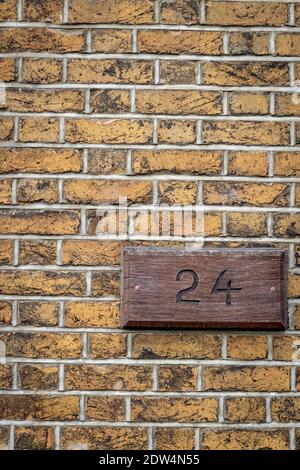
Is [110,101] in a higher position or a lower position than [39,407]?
higher

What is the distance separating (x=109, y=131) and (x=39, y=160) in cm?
22

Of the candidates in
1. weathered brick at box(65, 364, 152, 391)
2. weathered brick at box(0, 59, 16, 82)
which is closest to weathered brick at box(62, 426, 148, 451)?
weathered brick at box(65, 364, 152, 391)

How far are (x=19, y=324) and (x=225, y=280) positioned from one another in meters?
0.61

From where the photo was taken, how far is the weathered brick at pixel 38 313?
2.17 metres

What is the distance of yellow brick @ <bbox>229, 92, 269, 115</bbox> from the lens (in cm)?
223

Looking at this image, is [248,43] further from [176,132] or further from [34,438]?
[34,438]

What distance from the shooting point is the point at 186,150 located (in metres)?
2.22

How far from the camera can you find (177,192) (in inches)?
86.9

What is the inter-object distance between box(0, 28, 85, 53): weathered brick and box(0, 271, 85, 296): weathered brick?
0.67 meters

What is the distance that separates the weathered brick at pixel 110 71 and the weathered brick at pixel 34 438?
102 centimetres

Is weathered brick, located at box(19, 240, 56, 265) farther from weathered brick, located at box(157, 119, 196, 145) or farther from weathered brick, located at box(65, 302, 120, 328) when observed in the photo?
weathered brick, located at box(157, 119, 196, 145)

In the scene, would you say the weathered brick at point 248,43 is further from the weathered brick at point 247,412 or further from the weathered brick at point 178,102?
the weathered brick at point 247,412

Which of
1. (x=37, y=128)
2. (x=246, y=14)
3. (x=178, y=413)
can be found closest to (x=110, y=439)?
(x=178, y=413)

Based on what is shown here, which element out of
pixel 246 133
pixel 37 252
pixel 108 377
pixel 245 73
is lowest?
Answer: pixel 108 377
